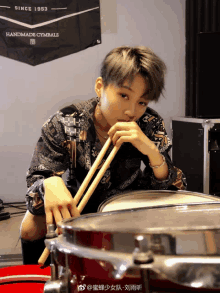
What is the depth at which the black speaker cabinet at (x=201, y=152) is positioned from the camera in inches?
67.9

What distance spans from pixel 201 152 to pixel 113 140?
1112 millimetres

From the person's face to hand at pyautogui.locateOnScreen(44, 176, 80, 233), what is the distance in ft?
0.94

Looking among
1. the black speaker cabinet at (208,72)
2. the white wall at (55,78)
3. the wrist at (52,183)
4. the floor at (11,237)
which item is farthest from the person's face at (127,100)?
the white wall at (55,78)

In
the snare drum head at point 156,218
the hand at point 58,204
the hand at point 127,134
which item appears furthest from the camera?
the hand at point 127,134

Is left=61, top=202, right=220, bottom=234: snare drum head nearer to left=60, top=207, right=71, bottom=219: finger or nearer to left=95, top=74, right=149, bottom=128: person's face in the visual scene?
left=60, top=207, right=71, bottom=219: finger

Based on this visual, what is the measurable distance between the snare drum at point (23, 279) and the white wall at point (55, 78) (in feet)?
5.65

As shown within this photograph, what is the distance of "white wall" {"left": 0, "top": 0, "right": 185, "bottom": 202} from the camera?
219cm

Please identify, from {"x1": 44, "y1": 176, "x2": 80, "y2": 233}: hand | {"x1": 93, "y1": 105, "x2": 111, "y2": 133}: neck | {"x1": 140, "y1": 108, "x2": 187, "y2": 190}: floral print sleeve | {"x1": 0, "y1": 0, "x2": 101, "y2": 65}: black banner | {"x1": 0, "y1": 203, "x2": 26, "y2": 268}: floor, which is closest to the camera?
{"x1": 44, "y1": 176, "x2": 80, "y2": 233}: hand

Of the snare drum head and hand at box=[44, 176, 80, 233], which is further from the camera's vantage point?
hand at box=[44, 176, 80, 233]

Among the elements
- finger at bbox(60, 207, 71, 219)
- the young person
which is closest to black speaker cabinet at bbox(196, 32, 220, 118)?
the young person

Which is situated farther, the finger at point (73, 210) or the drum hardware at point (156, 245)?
the finger at point (73, 210)

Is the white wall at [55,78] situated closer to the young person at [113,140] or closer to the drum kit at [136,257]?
the young person at [113,140]

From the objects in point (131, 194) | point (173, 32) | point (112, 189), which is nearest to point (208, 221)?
point (131, 194)

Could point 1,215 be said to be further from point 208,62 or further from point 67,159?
point 208,62
